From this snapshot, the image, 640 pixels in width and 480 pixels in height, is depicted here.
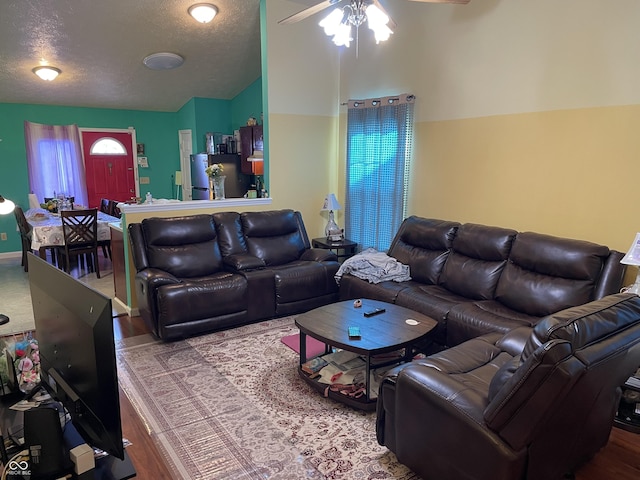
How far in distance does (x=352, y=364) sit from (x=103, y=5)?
4331 millimetres

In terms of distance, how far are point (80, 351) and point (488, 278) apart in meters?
3.05

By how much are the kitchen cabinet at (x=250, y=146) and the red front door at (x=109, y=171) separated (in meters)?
2.54

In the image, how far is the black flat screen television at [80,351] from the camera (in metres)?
1.02

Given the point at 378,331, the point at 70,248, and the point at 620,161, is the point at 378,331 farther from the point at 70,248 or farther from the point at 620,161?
the point at 70,248

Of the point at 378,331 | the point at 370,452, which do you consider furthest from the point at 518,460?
the point at 378,331

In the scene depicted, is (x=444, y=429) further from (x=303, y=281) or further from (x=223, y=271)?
(x=223, y=271)

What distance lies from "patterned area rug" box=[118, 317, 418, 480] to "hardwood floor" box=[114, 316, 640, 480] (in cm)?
Answer: 69

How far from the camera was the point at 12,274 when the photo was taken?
580 cm

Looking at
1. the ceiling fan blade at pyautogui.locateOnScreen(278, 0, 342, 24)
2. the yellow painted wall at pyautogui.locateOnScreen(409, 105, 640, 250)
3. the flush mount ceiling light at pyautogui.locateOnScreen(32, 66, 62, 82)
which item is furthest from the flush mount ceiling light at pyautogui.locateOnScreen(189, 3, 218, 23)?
the yellow painted wall at pyautogui.locateOnScreen(409, 105, 640, 250)

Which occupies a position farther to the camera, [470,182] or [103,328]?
[470,182]

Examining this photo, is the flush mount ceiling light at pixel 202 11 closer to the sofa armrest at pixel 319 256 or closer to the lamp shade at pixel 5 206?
the sofa armrest at pixel 319 256

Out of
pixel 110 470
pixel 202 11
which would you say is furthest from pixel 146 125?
pixel 110 470

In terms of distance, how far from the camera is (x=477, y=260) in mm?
3625

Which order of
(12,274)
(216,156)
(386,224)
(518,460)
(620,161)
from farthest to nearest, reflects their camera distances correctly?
(216,156), (12,274), (386,224), (620,161), (518,460)
